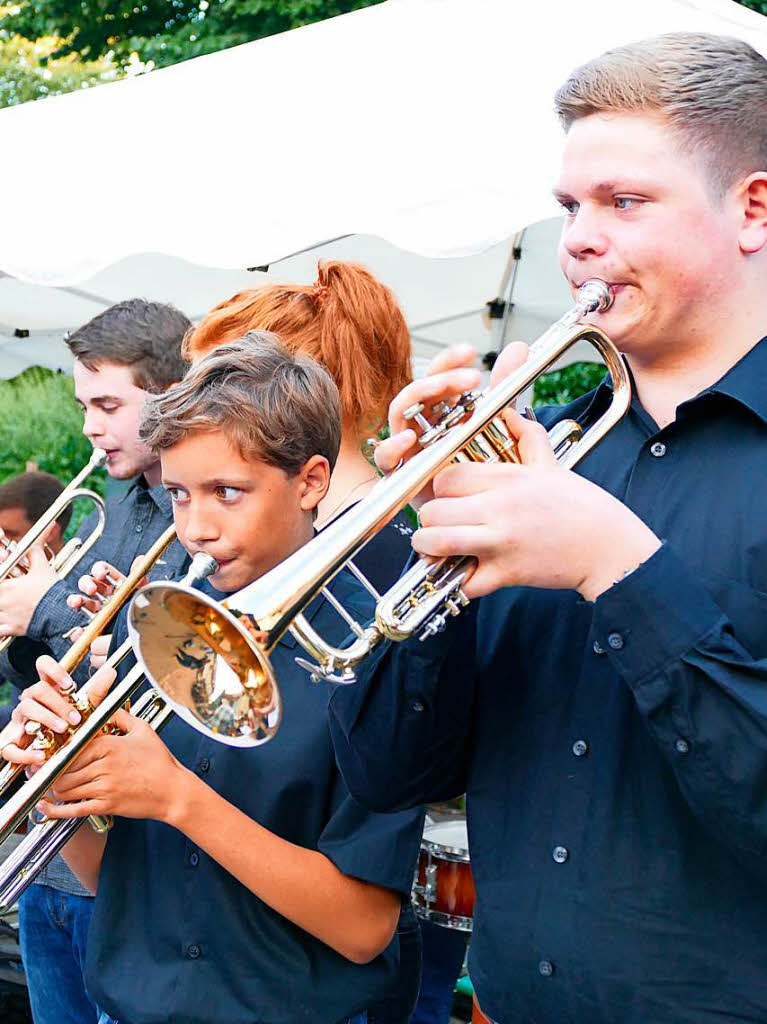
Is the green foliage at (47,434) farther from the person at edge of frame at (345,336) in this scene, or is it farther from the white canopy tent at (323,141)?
the person at edge of frame at (345,336)

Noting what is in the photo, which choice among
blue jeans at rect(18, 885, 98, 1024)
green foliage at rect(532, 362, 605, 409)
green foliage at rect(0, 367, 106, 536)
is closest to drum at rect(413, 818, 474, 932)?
blue jeans at rect(18, 885, 98, 1024)

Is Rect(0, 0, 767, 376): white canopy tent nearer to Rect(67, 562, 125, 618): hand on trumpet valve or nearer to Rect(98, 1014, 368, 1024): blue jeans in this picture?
Rect(67, 562, 125, 618): hand on trumpet valve

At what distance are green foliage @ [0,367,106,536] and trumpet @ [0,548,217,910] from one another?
7.08 metres

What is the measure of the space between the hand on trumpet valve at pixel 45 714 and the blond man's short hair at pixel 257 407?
0.43m

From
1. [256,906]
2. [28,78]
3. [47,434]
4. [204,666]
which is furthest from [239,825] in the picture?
[28,78]

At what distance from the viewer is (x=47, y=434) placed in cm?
959

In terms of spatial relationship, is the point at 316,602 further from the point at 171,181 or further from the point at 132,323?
the point at 171,181

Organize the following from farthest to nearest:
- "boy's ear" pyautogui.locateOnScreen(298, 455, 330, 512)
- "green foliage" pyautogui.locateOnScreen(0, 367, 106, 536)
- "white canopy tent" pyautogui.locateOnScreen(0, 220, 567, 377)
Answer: "green foliage" pyautogui.locateOnScreen(0, 367, 106, 536) < "white canopy tent" pyautogui.locateOnScreen(0, 220, 567, 377) < "boy's ear" pyautogui.locateOnScreen(298, 455, 330, 512)

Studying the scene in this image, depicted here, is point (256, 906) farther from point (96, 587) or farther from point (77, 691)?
point (96, 587)

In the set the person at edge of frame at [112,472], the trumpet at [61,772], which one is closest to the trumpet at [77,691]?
the trumpet at [61,772]

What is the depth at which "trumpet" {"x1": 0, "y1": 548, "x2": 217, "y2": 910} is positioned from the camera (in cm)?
206

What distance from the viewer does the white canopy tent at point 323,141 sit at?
11.1 feet

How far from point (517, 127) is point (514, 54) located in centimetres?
32

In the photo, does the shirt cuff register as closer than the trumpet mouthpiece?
Yes
